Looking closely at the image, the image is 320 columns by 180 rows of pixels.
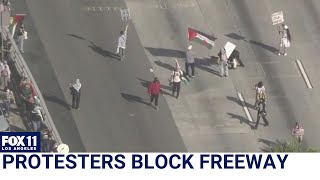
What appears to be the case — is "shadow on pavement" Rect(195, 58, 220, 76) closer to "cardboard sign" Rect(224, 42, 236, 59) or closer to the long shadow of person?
"cardboard sign" Rect(224, 42, 236, 59)

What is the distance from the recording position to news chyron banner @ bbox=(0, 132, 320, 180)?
2514 cm

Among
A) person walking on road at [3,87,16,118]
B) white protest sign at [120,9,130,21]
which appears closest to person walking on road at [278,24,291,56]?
white protest sign at [120,9,130,21]

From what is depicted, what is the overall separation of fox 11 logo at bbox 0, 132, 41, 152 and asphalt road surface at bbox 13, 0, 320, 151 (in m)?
5.33

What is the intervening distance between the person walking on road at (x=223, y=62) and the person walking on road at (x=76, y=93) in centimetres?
709

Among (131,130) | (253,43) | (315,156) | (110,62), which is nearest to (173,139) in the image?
(131,130)

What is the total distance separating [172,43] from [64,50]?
522 cm

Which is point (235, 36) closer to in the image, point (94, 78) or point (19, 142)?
point (94, 78)

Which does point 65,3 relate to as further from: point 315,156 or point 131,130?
point 315,156

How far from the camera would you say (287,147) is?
3962 centimetres

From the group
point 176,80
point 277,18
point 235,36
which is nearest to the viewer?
point 176,80

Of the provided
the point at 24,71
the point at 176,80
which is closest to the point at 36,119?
the point at 24,71

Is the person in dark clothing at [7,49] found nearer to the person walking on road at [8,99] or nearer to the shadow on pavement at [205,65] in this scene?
the person walking on road at [8,99]

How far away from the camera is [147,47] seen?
4578cm

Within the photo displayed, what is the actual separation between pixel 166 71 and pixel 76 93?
5.45 meters
